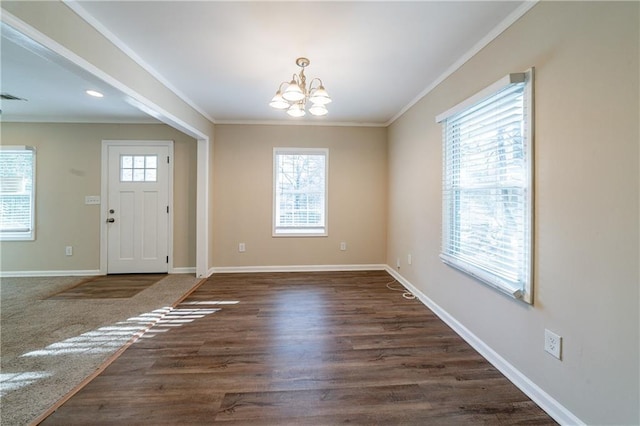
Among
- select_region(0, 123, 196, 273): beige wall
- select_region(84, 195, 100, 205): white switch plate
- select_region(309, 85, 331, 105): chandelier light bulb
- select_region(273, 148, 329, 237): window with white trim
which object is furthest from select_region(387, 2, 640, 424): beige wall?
select_region(84, 195, 100, 205): white switch plate

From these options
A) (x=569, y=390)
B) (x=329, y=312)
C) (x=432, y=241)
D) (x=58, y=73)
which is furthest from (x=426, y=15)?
(x=58, y=73)

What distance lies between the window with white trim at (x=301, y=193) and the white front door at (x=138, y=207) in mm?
1787

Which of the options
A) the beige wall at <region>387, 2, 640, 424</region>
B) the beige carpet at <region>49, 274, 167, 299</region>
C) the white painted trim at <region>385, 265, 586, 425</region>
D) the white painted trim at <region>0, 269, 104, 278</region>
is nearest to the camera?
the beige wall at <region>387, 2, 640, 424</region>

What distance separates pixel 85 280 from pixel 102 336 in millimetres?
2142

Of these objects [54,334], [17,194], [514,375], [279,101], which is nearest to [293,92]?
[279,101]

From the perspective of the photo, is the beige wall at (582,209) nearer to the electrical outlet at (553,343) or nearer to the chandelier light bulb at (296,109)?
the electrical outlet at (553,343)

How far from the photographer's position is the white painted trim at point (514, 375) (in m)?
1.42

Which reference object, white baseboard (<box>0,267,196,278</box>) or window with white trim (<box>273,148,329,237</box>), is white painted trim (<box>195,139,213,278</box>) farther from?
window with white trim (<box>273,148,329,237</box>)

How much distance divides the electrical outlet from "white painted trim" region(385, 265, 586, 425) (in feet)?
0.86

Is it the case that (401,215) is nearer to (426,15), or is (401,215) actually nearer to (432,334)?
(432,334)

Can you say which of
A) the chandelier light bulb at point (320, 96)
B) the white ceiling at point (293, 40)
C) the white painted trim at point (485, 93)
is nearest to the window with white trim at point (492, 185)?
the white painted trim at point (485, 93)

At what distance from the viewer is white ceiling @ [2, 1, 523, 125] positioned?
1706 millimetres

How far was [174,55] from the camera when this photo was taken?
89.4 inches

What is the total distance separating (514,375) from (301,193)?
345 centimetres
